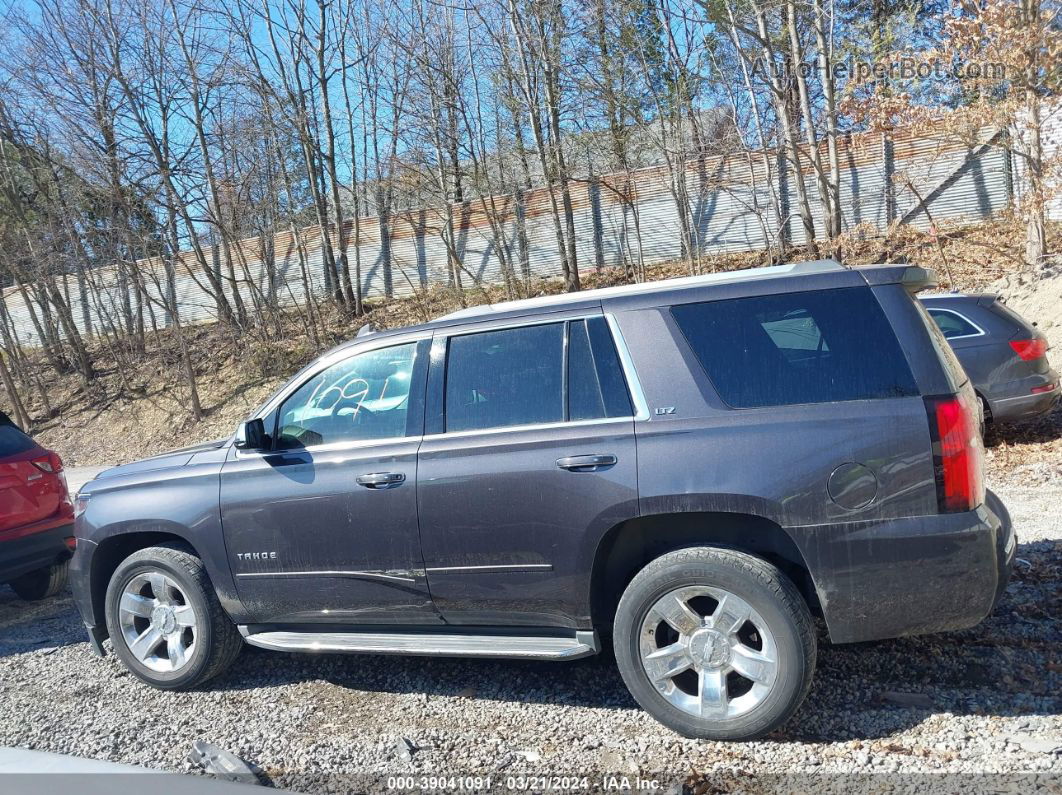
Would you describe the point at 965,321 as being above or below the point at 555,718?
above

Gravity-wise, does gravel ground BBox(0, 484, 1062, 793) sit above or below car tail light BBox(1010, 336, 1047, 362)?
below

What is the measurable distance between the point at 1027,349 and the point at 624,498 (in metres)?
6.83

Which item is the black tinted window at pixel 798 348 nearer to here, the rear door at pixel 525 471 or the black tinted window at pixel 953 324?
the rear door at pixel 525 471

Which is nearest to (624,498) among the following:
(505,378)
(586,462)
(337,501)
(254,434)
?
(586,462)

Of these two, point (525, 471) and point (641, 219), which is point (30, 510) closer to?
point (525, 471)

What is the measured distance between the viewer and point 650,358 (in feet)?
12.9

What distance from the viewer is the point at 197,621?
4723 mm

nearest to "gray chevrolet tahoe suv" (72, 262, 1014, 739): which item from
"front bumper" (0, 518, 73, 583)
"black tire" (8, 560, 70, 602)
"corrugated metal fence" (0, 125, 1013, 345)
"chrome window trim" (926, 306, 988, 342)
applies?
"front bumper" (0, 518, 73, 583)

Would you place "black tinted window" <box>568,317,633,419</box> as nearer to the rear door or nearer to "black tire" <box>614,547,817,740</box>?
the rear door

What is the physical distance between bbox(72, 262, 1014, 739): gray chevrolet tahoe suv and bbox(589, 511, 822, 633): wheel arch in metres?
0.01

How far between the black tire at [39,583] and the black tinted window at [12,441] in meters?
1.06

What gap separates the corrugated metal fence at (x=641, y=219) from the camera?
17.9 m

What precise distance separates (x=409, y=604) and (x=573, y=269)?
52.5 feet

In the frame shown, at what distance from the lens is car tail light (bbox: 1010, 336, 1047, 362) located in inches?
345
